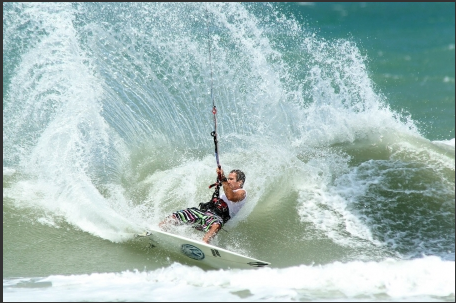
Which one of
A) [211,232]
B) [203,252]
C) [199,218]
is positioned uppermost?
[199,218]

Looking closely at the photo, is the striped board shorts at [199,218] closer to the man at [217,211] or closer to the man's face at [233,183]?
the man at [217,211]

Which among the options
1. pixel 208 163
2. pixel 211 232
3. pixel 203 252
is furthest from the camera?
pixel 208 163

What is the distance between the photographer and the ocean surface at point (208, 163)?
17.4 ft

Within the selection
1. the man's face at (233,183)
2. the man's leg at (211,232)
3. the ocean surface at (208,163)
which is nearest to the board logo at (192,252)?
the ocean surface at (208,163)

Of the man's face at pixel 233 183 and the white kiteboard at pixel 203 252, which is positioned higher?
the man's face at pixel 233 183

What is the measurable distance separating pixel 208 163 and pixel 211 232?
248 cm

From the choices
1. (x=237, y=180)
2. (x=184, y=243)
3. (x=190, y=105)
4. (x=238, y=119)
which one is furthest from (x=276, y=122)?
(x=184, y=243)

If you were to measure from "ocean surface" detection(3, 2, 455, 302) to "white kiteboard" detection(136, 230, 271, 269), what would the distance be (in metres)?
0.11

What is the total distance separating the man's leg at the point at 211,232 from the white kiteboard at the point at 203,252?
0.80ft

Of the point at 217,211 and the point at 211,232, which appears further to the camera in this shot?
the point at 217,211

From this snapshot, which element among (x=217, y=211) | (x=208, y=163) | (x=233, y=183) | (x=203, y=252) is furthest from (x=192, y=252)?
(x=208, y=163)

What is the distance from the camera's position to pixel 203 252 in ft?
18.5

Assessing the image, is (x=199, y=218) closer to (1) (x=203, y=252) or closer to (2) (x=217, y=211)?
(2) (x=217, y=211)

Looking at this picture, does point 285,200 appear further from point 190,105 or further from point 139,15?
point 139,15
